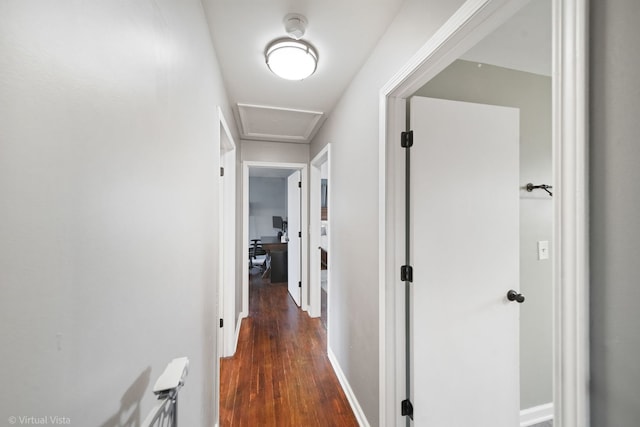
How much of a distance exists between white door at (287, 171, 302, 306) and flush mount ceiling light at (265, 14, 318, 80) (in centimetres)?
197

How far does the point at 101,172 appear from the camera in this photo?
1.62 ft

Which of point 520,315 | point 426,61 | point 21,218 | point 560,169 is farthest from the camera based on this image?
point 520,315

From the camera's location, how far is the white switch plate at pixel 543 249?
172cm

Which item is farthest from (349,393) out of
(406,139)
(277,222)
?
(277,222)

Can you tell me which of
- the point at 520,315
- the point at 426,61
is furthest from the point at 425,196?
the point at 520,315

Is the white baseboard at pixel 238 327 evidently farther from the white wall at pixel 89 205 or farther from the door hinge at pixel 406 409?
the white wall at pixel 89 205

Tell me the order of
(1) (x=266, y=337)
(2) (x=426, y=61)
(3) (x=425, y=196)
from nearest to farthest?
(2) (x=426, y=61) → (3) (x=425, y=196) → (1) (x=266, y=337)

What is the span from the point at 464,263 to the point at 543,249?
0.79 metres

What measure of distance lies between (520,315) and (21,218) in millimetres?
2418

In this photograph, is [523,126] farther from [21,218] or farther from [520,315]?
[21,218]

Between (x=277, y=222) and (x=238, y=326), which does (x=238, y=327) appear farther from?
(x=277, y=222)

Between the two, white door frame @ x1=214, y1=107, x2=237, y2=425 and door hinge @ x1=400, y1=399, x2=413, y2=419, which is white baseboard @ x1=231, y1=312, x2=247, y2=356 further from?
door hinge @ x1=400, y1=399, x2=413, y2=419

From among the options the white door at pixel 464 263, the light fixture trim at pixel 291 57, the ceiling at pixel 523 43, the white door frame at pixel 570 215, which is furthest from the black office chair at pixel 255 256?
the white door frame at pixel 570 215

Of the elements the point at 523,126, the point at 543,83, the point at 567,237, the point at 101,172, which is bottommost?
the point at 567,237
